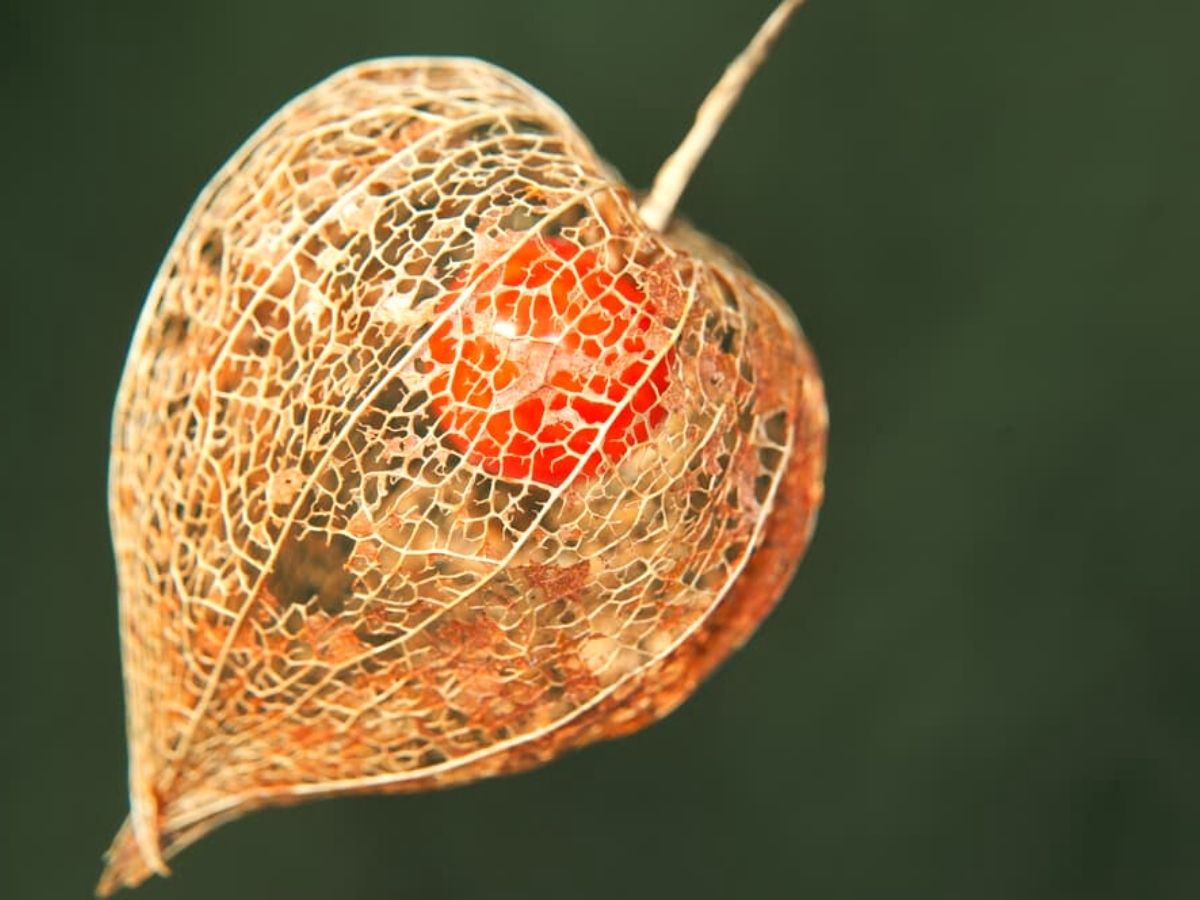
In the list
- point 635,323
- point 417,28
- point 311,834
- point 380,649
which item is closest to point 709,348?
point 635,323

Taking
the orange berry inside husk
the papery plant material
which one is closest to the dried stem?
the papery plant material

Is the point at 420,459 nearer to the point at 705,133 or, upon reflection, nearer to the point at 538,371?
the point at 538,371

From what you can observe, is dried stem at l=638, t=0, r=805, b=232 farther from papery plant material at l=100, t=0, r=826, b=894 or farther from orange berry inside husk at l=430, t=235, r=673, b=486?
orange berry inside husk at l=430, t=235, r=673, b=486

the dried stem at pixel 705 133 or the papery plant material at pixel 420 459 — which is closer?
the papery plant material at pixel 420 459

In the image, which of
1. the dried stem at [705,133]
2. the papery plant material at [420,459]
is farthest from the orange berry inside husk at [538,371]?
the dried stem at [705,133]

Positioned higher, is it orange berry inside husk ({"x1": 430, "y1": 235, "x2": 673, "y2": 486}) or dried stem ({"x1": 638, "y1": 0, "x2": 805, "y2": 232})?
dried stem ({"x1": 638, "y1": 0, "x2": 805, "y2": 232})

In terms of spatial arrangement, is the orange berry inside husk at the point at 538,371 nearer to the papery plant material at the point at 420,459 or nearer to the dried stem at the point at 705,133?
the papery plant material at the point at 420,459

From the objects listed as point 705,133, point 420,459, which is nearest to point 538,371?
point 420,459
